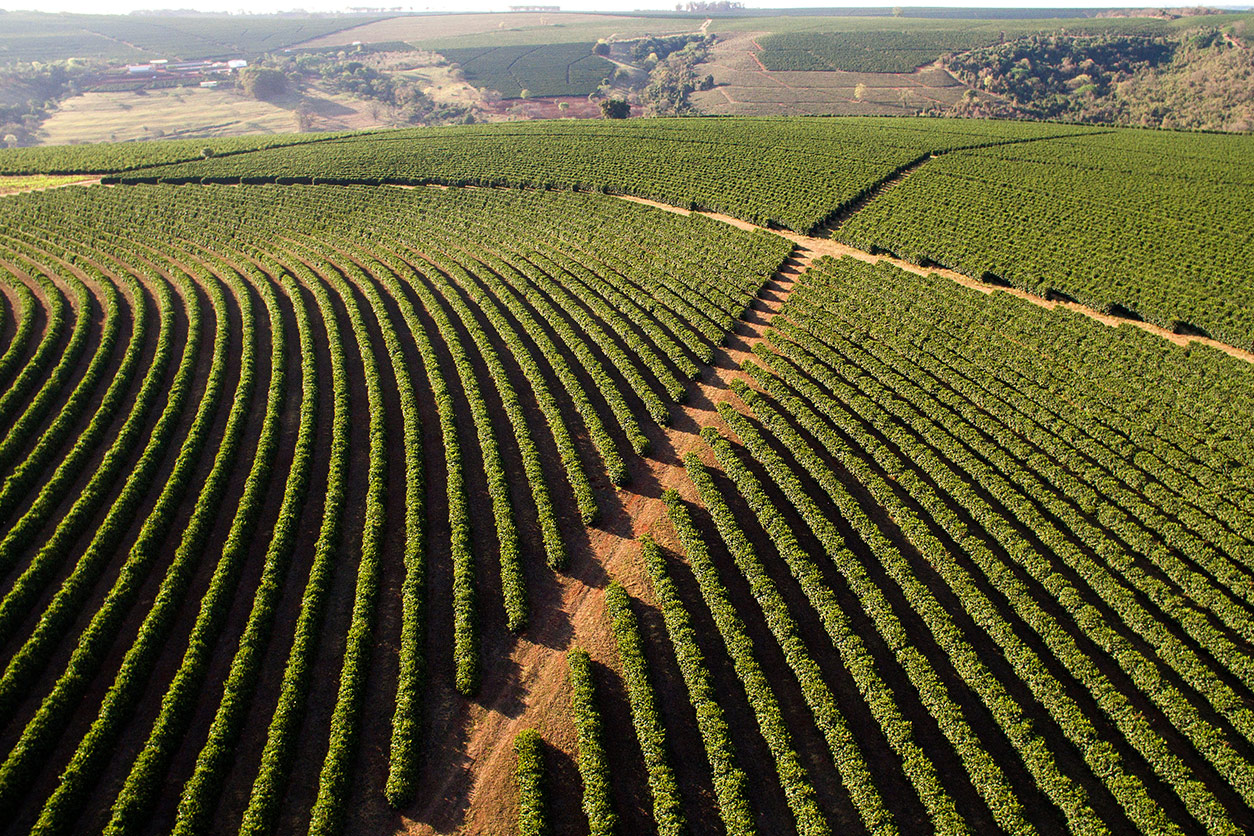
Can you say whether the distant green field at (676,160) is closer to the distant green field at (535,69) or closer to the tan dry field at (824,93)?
the tan dry field at (824,93)

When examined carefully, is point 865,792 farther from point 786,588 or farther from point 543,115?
point 543,115

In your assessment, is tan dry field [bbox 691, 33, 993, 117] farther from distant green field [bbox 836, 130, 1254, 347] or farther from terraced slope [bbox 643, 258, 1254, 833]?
terraced slope [bbox 643, 258, 1254, 833]

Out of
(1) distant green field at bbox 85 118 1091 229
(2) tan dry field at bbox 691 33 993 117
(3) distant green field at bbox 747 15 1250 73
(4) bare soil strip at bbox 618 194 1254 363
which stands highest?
(3) distant green field at bbox 747 15 1250 73

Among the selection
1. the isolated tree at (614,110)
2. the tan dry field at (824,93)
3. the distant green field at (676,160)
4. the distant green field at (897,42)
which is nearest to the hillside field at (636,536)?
the distant green field at (676,160)

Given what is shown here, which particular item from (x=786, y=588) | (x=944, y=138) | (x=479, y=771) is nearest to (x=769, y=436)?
(x=786, y=588)

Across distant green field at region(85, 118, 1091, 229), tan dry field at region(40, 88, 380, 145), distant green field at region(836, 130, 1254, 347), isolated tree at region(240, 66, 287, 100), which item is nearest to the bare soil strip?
distant green field at region(836, 130, 1254, 347)

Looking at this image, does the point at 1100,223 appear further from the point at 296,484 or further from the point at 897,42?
the point at 897,42
